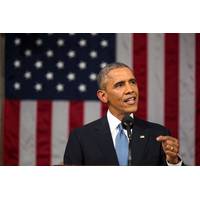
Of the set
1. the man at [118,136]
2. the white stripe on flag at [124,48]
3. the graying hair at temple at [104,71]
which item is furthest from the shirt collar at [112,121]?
the white stripe on flag at [124,48]

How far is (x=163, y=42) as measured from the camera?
5.18 feet

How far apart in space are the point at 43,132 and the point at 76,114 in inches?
6.0

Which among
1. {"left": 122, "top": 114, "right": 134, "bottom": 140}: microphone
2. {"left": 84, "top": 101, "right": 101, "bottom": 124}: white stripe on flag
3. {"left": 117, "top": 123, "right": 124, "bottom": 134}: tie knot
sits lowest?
{"left": 117, "top": 123, "right": 124, "bottom": 134}: tie knot

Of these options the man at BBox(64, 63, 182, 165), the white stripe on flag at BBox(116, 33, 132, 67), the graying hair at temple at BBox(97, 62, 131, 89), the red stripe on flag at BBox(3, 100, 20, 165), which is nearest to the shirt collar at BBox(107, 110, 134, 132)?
the man at BBox(64, 63, 182, 165)

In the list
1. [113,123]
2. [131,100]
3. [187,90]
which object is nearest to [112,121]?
[113,123]

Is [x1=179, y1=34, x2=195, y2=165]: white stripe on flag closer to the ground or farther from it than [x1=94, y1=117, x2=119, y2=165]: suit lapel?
farther from it

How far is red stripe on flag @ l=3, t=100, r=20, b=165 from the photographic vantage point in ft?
5.10

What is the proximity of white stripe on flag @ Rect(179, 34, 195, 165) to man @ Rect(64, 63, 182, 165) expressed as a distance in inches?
3.0

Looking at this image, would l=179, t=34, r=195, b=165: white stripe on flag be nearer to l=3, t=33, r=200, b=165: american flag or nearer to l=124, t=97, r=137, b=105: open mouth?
l=3, t=33, r=200, b=165: american flag

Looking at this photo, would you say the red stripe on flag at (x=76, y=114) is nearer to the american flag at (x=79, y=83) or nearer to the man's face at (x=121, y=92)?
the american flag at (x=79, y=83)
